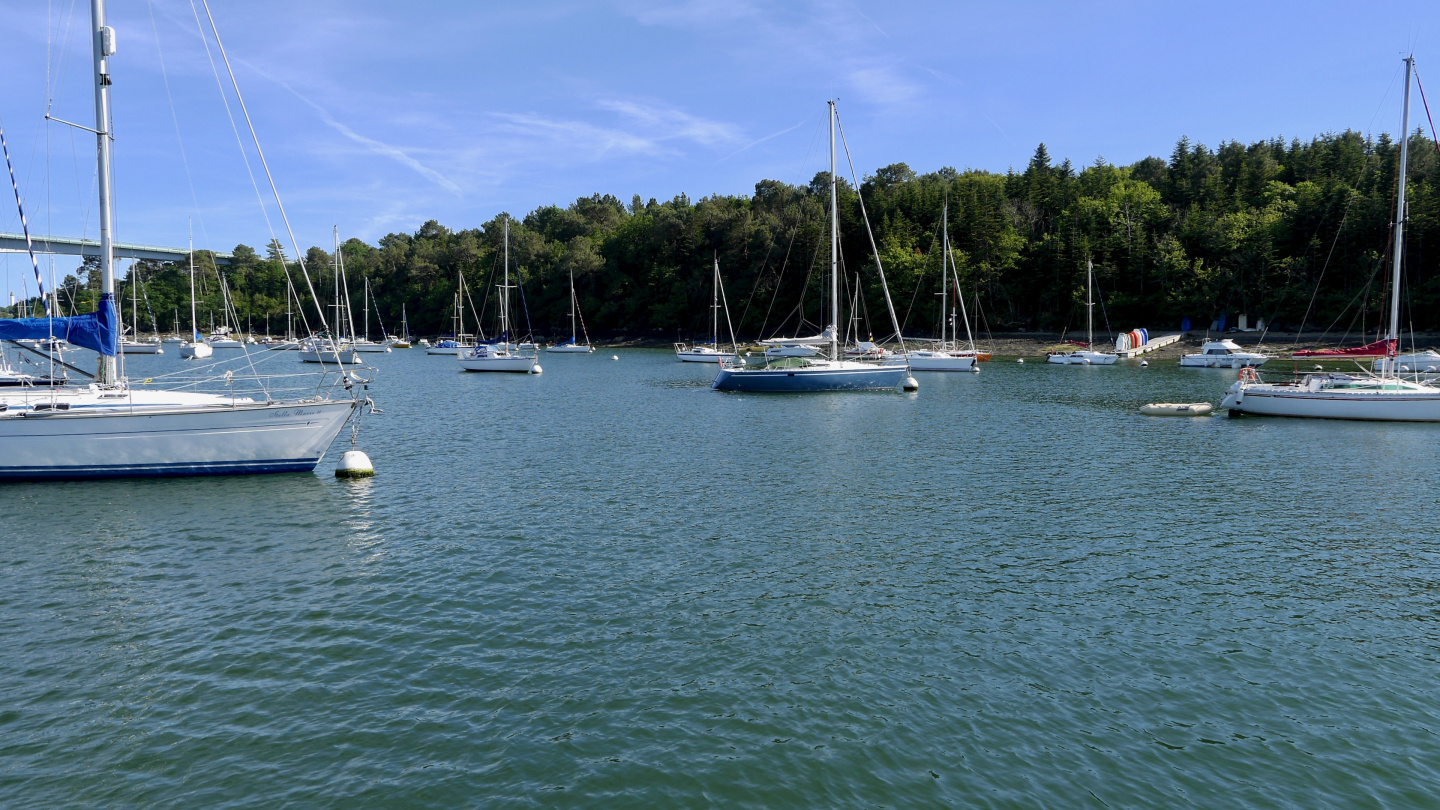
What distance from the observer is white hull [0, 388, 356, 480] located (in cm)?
2225

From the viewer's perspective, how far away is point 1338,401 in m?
39.0

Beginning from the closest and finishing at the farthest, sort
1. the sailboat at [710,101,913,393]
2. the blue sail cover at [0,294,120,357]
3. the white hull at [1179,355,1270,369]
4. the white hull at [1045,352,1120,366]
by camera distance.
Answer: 1. the blue sail cover at [0,294,120,357]
2. the sailboat at [710,101,913,393]
3. the white hull at [1179,355,1270,369]
4. the white hull at [1045,352,1120,366]

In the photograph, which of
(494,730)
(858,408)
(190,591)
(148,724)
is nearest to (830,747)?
(494,730)

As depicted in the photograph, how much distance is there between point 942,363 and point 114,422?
6854 cm

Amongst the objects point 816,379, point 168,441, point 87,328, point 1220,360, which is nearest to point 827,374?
point 816,379

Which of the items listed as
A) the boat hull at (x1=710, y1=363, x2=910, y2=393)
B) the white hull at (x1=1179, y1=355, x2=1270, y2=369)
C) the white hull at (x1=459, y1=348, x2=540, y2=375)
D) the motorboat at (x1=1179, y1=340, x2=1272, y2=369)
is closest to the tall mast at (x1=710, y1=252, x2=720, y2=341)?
the white hull at (x1=459, y1=348, x2=540, y2=375)

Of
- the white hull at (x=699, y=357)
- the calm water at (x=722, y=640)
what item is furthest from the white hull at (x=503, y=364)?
the calm water at (x=722, y=640)

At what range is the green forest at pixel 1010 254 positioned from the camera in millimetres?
104062

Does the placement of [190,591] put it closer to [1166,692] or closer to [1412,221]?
[1166,692]

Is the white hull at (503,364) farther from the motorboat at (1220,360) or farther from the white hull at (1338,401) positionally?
the motorboat at (1220,360)

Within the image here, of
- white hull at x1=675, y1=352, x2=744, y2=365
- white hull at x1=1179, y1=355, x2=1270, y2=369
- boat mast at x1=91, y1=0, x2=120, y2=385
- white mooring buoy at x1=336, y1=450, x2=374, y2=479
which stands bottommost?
white mooring buoy at x1=336, y1=450, x2=374, y2=479

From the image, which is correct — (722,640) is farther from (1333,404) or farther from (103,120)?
(1333,404)

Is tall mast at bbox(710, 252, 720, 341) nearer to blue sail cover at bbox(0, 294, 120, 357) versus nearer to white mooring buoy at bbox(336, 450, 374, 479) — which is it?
white mooring buoy at bbox(336, 450, 374, 479)

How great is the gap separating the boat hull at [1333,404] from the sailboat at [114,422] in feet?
130
